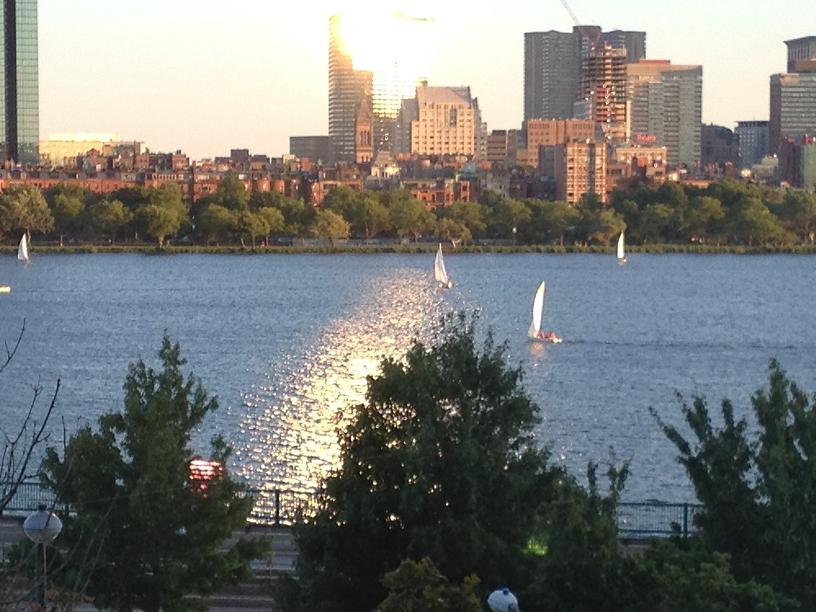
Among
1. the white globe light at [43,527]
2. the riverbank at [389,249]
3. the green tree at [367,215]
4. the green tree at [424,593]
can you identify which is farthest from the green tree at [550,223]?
the white globe light at [43,527]

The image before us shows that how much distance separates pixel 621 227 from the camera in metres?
90.6

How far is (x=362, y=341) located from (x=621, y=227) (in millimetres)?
49483

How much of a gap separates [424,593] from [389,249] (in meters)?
80.9

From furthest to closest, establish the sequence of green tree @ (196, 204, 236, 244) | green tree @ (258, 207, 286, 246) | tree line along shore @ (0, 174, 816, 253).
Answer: green tree @ (258, 207, 286, 246) → tree line along shore @ (0, 174, 816, 253) → green tree @ (196, 204, 236, 244)

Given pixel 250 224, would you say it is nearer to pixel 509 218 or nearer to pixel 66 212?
pixel 66 212

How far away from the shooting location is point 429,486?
1112cm

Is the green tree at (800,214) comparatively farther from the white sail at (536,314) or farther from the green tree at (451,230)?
the white sail at (536,314)

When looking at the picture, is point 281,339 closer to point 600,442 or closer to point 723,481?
point 600,442

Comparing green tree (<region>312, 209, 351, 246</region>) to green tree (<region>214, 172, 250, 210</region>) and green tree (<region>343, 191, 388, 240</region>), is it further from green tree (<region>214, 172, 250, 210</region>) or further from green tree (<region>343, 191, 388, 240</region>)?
green tree (<region>214, 172, 250, 210</region>)

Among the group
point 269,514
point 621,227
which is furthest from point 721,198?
point 269,514

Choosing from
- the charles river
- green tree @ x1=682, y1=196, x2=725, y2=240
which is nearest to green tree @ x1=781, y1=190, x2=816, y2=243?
green tree @ x1=682, y1=196, x2=725, y2=240

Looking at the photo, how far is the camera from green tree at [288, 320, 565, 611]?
10992mm

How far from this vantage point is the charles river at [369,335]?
25.8 m

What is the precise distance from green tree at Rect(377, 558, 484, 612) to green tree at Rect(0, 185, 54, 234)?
→ 7859 centimetres
